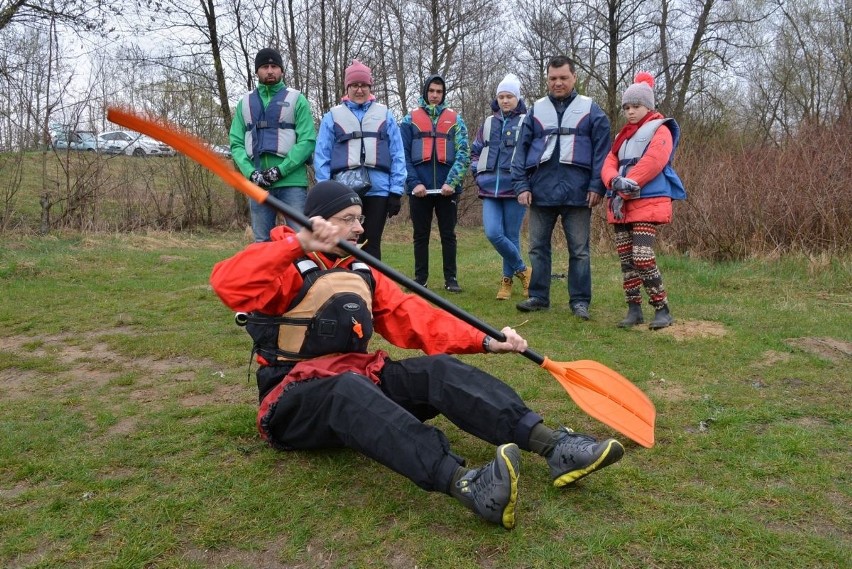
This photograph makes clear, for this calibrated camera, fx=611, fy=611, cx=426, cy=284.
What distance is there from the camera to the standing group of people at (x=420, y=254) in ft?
7.04

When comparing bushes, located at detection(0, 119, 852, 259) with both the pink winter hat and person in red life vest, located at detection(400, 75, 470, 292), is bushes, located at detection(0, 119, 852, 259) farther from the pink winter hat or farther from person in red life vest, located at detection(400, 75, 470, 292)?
the pink winter hat

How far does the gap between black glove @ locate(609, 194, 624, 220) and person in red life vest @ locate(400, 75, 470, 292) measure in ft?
6.33

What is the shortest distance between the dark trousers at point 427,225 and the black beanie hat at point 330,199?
3454 millimetres

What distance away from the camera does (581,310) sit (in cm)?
497

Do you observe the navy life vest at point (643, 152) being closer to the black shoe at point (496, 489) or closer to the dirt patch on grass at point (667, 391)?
the dirt patch on grass at point (667, 391)

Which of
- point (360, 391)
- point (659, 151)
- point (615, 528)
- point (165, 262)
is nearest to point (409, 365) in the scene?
point (360, 391)

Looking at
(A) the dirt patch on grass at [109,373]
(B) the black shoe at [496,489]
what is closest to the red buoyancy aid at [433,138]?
(A) the dirt patch on grass at [109,373]

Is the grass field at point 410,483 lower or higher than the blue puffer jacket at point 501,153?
lower

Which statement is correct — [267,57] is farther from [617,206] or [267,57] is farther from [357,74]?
[617,206]

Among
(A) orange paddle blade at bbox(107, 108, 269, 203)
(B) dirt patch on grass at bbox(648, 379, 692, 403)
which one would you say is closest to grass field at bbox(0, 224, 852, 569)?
(B) dirt patch on grass at bbox(648, 379, 692, 403)

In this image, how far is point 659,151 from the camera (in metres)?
4.29

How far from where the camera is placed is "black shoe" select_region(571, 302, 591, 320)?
4.92 m

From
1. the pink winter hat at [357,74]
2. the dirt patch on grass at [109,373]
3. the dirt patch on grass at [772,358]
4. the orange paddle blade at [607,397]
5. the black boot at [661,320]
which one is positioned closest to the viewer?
the orange paddle blade at [607,397]

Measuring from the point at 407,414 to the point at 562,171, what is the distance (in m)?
3.25
